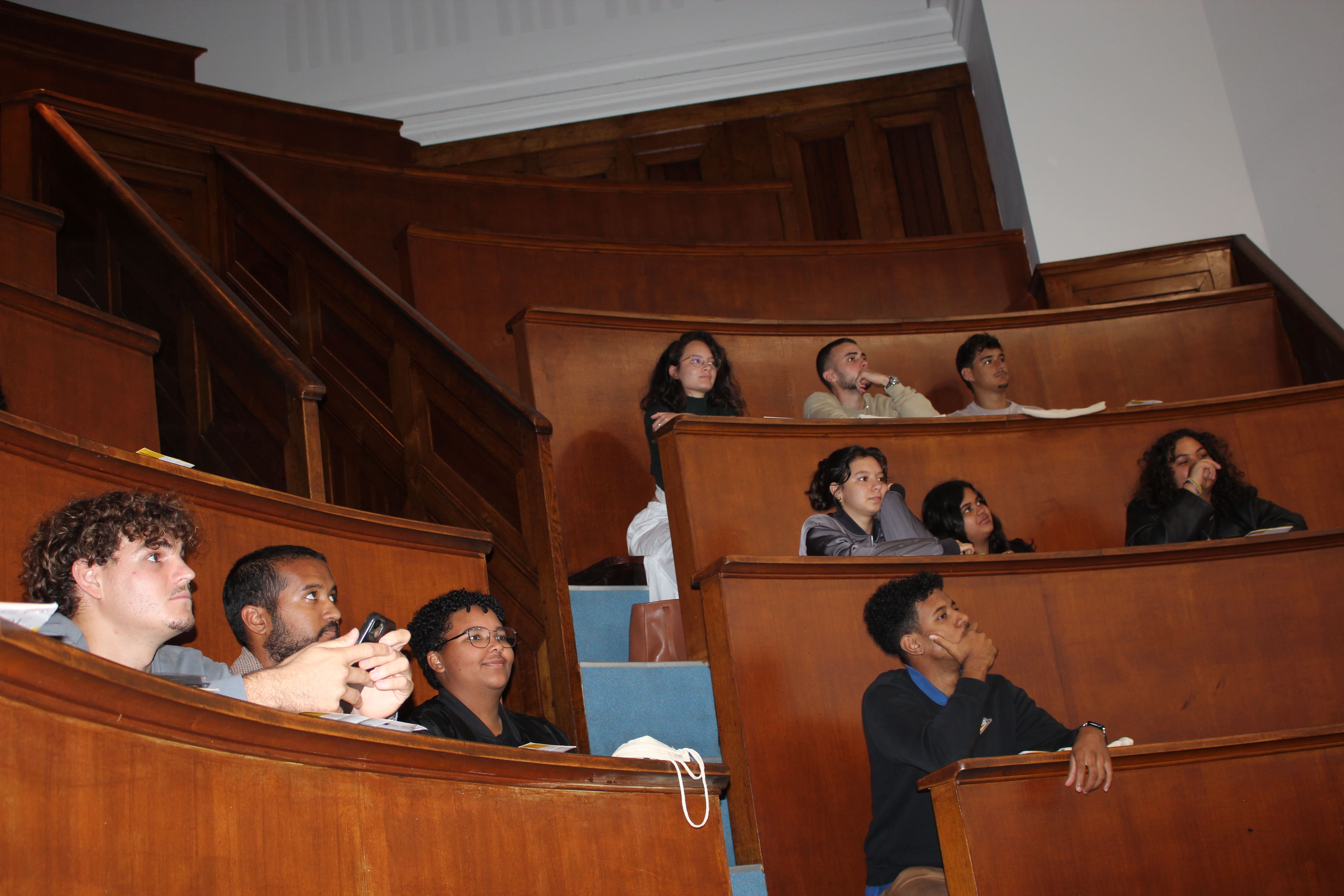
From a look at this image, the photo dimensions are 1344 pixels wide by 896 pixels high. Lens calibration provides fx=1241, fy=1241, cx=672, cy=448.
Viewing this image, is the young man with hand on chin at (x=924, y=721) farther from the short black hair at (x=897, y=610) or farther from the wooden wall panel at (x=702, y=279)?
the wooden wall panel at (x=702, y=279)

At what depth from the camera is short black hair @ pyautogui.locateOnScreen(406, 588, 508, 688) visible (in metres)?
2.02

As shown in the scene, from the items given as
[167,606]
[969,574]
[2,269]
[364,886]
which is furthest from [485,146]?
[364,886]

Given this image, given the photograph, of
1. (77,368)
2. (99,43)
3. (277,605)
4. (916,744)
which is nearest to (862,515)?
(916,744)

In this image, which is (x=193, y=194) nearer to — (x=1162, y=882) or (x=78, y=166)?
(x=78, y=166)

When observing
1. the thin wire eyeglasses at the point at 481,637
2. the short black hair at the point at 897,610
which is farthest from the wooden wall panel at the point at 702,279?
the thin wire eyeglasses at the point at 481,637

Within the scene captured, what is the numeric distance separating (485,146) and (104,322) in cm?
301

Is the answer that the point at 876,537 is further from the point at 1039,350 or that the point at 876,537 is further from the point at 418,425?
the point at 1039,350

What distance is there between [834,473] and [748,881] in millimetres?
931

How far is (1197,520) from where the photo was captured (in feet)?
8.77

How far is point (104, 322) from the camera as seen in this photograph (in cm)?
254

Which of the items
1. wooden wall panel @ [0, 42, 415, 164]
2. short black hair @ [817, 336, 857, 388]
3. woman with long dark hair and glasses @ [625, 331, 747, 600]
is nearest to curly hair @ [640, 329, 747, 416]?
woman with long dark hair and glasses @ [625, 331, 747, 600]

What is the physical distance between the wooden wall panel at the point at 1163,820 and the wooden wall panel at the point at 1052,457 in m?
1.05

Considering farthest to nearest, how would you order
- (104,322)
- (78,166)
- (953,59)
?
(953,59) → (78,166) → (104,322)

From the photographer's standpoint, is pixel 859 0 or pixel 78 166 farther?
pixel 859 0
